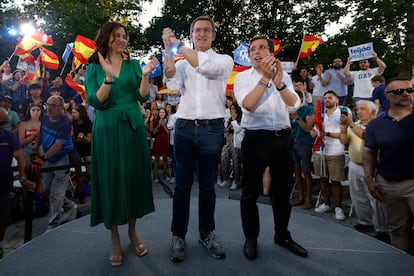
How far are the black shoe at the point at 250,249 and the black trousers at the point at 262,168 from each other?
0.15 feet

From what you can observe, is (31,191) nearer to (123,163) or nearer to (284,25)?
(123,163)

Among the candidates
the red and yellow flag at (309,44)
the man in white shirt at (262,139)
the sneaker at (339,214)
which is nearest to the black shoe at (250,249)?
the man in white shirt at (262,139)

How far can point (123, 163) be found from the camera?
2406 mm

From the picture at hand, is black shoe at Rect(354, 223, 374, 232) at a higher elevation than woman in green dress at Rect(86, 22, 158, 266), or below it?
below

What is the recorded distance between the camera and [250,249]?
101 inches

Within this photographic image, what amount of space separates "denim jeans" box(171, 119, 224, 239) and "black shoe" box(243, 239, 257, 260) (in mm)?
323

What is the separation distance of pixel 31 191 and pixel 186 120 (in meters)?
2.05

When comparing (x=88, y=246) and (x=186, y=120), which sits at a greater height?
(x=186, y=120)

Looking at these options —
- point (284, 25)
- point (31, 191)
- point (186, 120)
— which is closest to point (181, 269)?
point (186, 120)

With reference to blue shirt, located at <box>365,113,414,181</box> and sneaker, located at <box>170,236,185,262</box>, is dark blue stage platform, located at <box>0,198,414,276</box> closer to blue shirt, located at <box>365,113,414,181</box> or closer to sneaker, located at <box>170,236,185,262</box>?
sneaker, located at <box>170,236,185,262</box>

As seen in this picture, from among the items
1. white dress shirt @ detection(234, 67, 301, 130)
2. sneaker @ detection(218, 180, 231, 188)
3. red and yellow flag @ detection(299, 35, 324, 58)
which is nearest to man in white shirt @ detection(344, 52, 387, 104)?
red and yellow flag @ detection(299, 35, 324, 58)

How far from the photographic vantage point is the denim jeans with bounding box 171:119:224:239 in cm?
247

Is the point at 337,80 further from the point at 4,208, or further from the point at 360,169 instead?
the point at 4,208

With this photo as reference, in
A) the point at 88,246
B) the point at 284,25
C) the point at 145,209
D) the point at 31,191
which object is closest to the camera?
the point at 145,209
